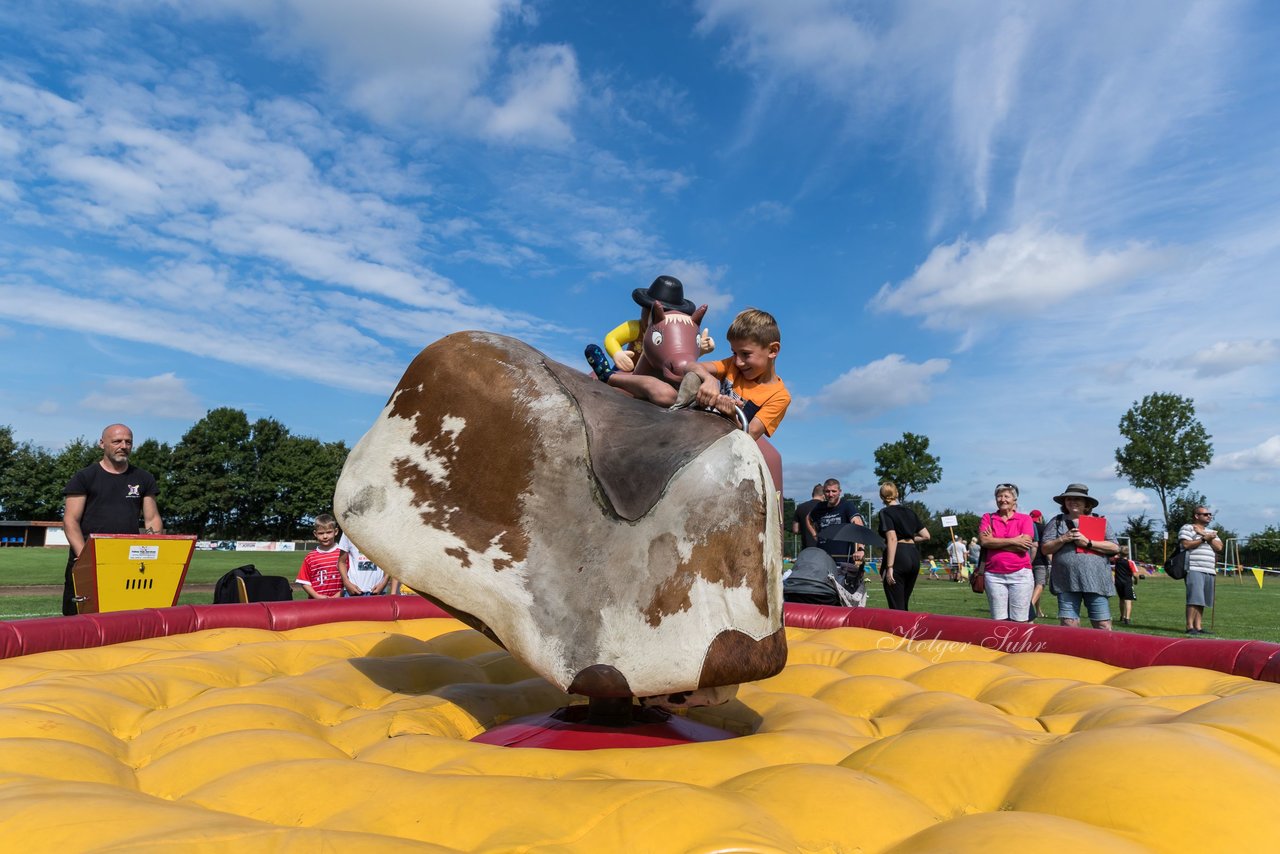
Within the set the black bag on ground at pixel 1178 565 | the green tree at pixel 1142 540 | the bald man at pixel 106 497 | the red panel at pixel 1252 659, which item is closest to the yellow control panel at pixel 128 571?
the bald man at pixel 106 497

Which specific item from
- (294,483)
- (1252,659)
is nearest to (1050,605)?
(1252,659)

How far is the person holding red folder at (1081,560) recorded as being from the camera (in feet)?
22.4

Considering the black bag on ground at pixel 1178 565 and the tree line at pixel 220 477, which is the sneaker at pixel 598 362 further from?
the tree line at pixel 220 477

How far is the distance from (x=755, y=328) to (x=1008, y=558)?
198 inches

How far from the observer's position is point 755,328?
2.86 metres

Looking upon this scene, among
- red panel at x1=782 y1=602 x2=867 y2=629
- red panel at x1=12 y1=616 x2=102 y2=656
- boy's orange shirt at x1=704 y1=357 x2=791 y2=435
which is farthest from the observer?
red panel at x1=782 y1=602 x2=867 y2=629

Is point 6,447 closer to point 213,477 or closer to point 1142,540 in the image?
point 213,477

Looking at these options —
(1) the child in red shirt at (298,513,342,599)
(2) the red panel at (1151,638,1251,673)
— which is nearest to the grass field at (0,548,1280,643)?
(1) the child in red shirt at (298,513,342,599)

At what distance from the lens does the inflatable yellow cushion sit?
135 cm

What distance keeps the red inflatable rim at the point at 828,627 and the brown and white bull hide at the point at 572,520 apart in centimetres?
200

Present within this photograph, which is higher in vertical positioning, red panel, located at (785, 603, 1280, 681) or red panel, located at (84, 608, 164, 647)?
red panel, located at (84, 608, 164, 647)

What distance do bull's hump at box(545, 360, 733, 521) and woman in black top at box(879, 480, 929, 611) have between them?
19.9 feet

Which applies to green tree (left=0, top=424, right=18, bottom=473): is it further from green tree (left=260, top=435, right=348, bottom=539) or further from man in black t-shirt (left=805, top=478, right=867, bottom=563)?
man in black t-shirt (left=805, top=478, right=867, bottom=563)

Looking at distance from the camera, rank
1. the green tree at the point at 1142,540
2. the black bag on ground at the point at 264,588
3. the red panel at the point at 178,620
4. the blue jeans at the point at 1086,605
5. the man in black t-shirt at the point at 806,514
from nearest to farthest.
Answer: the red panel at the point at 178,620
the black bag on ground at the point at 264,588
the blue jeans at the point at 1086,605
the man in black t-shirt at the point at 806,514
the green tree at the point at 1142,540
